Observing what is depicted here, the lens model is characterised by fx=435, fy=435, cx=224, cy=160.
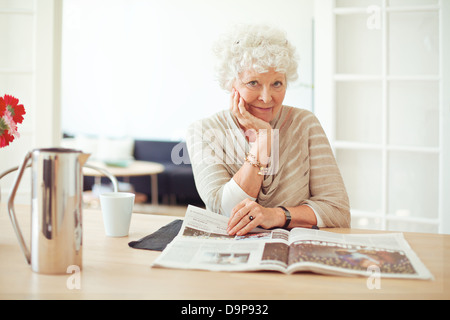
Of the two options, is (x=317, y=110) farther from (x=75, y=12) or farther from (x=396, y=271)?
(x=75, y=12)

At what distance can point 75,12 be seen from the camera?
253 inches

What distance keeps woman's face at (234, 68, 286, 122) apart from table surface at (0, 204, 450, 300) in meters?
0.79

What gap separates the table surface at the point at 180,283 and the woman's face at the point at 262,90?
787 mm

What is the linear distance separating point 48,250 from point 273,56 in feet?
3.31

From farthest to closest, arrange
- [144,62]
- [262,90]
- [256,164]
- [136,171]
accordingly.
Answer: [144,62]
[136,171]
[262,90]
[256,164]

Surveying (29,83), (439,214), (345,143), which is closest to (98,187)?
(29,83)

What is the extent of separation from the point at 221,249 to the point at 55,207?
0.35 metres

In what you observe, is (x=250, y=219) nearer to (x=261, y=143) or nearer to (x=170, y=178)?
(x=261, y=143)

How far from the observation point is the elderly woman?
1.41 metres

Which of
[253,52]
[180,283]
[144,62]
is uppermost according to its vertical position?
[144,62]

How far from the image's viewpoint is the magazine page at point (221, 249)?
0.84 m

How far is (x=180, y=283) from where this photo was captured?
76 centimetres

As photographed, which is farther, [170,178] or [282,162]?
[170,178]

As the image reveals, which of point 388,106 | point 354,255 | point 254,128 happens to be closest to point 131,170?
point 388,106
